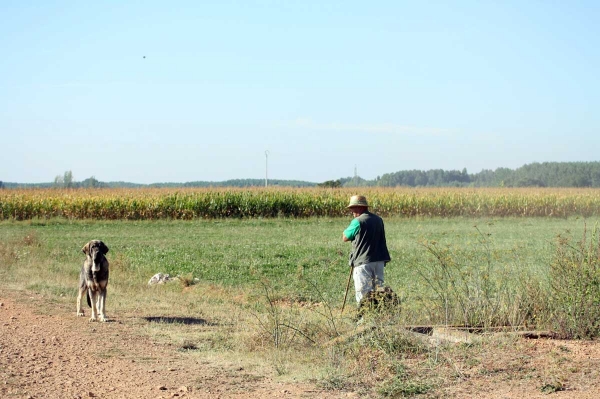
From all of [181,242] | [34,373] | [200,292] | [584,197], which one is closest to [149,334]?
[34,373]

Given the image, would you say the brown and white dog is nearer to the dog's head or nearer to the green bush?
the dog's head

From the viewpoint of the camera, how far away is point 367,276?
1084 cm

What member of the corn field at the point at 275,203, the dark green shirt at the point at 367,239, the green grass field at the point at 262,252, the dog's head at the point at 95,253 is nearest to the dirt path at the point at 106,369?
the dog's head at the point at 95,253

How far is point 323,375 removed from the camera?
26.7 feet

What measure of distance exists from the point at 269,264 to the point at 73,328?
375 inches


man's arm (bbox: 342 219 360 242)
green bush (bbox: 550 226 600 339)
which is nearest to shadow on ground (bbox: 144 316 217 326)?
man's arm (bbox: 342 219 360 242)

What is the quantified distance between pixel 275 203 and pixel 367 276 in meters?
37.1

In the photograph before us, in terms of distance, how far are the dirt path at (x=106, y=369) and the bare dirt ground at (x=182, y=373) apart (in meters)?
0.01

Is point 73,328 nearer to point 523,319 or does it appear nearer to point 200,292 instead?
point 200,292

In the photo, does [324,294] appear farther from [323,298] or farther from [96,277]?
[96,277]

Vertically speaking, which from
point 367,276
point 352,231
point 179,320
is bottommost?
point 179,320

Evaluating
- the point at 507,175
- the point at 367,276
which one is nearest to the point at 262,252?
the point at 367,276

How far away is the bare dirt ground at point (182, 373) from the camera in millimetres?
7453

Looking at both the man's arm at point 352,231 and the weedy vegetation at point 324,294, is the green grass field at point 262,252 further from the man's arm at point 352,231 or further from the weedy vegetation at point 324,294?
the man's arm at point 352,231
